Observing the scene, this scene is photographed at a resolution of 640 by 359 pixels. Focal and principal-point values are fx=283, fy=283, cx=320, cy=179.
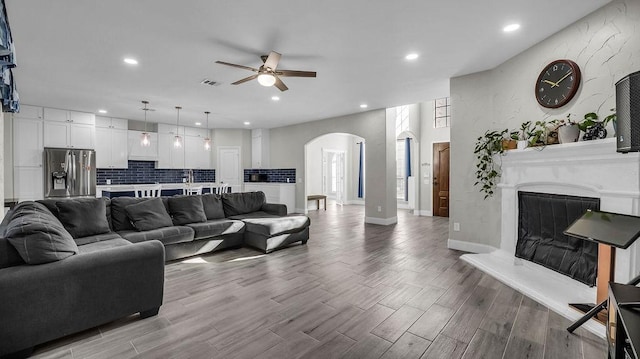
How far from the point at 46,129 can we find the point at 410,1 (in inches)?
305

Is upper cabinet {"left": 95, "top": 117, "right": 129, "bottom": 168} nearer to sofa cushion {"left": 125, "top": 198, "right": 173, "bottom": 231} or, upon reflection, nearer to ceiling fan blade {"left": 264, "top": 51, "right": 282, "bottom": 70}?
sofa cushion {"left": 125, "top": 198, "right": 173, "bottom": 231}

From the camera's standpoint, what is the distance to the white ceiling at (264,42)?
103 inches

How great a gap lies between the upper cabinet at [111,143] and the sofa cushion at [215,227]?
15.4 feet

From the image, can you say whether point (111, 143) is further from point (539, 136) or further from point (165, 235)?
point (539, 136)

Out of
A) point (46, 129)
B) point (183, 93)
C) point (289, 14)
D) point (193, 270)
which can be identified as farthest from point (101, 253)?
point (46, 129)

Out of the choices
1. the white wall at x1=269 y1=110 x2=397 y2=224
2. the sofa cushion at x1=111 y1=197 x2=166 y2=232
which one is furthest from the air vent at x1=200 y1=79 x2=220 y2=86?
the white wall at x1=269 y1=110 x2=397 y2=224

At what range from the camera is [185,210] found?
14.2ft

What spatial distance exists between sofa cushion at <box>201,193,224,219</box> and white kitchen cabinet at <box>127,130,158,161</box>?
4.30m

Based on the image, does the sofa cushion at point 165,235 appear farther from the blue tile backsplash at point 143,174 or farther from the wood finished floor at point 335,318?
the blue tile backsplash at point 143,174

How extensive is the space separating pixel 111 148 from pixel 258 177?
396 centimetres

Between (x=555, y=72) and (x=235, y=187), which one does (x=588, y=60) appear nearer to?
(x=555, y=72)

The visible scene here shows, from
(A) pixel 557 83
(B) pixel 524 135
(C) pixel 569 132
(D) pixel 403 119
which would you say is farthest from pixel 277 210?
(D) pixel 403 119

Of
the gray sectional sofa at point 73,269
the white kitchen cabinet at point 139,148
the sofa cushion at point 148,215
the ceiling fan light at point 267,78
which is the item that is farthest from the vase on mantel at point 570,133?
the white kitchen cabinet at point 139,148

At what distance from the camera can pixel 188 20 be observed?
2.79 m
